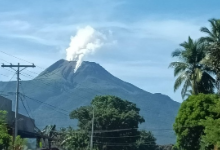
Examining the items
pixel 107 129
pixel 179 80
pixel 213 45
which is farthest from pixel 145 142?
pixel 213 45

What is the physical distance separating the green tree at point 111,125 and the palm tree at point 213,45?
114ft

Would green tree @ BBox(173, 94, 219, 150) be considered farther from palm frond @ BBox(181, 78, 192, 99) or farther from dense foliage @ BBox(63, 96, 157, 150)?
dense foliage @ BBox(63, 96, 157, 150)

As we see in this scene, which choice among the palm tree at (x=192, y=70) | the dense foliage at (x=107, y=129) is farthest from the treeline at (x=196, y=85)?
the dense foliage at (x=107, y=129)

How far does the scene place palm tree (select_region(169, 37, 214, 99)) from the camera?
6612 centimetres

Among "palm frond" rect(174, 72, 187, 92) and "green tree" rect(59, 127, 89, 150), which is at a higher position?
"palm frond" rect(174, 72, 187, 92)

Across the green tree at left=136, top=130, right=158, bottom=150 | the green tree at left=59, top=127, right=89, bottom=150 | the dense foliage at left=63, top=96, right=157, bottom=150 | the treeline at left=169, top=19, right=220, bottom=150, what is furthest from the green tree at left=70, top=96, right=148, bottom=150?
the treeline at left=169, top=19, right=220, bottom=150

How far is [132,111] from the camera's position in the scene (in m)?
101

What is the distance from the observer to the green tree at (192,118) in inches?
2418

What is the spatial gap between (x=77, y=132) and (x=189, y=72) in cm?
3401

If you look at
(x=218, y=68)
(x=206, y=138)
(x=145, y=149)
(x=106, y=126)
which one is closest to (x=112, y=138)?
(x=106, y=126)

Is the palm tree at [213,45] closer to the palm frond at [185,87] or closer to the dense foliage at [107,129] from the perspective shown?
the palm frond at [185,87]

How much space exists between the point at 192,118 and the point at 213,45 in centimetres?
981

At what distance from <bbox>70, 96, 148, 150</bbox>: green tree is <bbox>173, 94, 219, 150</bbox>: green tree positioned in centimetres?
3030

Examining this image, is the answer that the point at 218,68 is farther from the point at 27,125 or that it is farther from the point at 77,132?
the point at 77,132
